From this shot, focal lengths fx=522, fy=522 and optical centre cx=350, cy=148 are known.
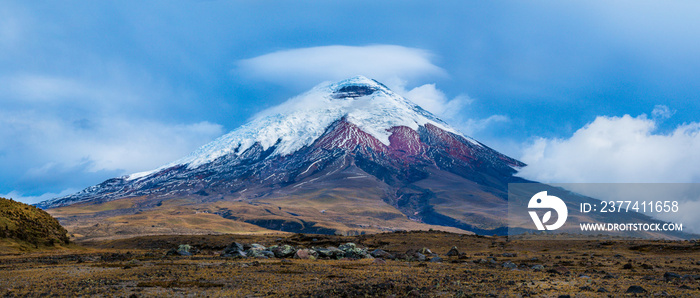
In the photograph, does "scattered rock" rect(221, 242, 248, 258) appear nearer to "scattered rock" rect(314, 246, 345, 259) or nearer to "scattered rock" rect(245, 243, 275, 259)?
"scattered rock" rect(245, 243, 275, 259)

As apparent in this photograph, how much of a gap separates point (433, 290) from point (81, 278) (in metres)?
18.6

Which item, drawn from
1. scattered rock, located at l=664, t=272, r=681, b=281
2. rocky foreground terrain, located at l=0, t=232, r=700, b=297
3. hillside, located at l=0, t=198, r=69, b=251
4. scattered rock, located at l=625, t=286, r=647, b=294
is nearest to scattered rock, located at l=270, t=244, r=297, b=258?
rocky foreground terrain, located at l=0, t=232, r=700, b=297

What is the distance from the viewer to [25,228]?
2087 inches

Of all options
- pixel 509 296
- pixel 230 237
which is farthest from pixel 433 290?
pixel 230 237

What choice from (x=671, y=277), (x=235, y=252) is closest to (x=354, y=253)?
(x=235, y=252)

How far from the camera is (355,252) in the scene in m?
45.6

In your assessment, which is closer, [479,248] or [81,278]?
[81,278]

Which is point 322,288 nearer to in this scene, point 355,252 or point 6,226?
point 355,252

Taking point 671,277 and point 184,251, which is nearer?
point 671,277

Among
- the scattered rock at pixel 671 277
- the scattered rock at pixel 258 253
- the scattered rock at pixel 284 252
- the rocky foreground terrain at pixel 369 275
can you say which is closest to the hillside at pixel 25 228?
the rocky foreground terrain at pixel 369 275

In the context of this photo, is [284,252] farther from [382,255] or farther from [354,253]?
[382,255]

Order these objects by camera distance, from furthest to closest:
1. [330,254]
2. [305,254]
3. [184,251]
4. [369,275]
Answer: [184,251], [330,254], [305,254], [369,275]

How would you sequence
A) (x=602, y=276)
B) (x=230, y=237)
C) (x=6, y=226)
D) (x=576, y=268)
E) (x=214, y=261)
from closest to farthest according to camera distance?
(x=602, y=276) < (x=576, y=268) < (x=214, y=261) < (x=6, y=226) < (x=230, y=237)

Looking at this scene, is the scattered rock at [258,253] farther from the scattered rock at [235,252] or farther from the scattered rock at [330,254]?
the scattered rock at [330,254]
